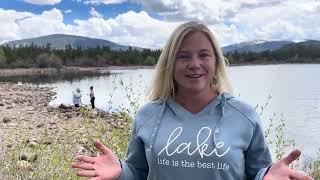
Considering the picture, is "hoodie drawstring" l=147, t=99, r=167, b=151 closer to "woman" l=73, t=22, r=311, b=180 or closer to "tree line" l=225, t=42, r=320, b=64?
"woman" l=73, t=22, r=311, b=180

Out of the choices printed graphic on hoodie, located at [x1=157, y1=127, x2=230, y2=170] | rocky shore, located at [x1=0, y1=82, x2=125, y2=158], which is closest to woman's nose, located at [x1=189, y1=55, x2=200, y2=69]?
printed graphic on hoodie, located at [x1=157, y1=127, x2=230, y2=170]

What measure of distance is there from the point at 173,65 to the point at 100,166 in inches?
26.0

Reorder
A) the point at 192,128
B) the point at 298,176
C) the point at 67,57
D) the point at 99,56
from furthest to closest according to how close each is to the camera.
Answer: the point at 99,56 < the point at 67,57 < the point at 192,128 < the point at 298,176

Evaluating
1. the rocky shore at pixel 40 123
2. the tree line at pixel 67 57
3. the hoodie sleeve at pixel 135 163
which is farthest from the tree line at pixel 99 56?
the hoodie sleeve at pixel 135 163

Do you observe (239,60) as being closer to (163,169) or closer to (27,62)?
(27,62)

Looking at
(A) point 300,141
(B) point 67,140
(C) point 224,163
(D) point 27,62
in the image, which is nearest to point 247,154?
(C) point 224,163

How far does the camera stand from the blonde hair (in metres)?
2.80

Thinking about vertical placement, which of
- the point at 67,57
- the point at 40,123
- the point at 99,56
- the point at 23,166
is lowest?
the point at 99,56

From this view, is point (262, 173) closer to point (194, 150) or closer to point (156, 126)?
point (194, 150)

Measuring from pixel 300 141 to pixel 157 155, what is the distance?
60.5ft

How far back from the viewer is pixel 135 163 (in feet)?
9.78

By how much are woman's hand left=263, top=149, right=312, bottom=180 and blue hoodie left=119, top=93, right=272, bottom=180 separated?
0.10m

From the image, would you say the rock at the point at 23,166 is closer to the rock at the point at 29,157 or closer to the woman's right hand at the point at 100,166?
the rock at the point at 29,157

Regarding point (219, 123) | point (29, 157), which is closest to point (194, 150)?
point (219, 123)
